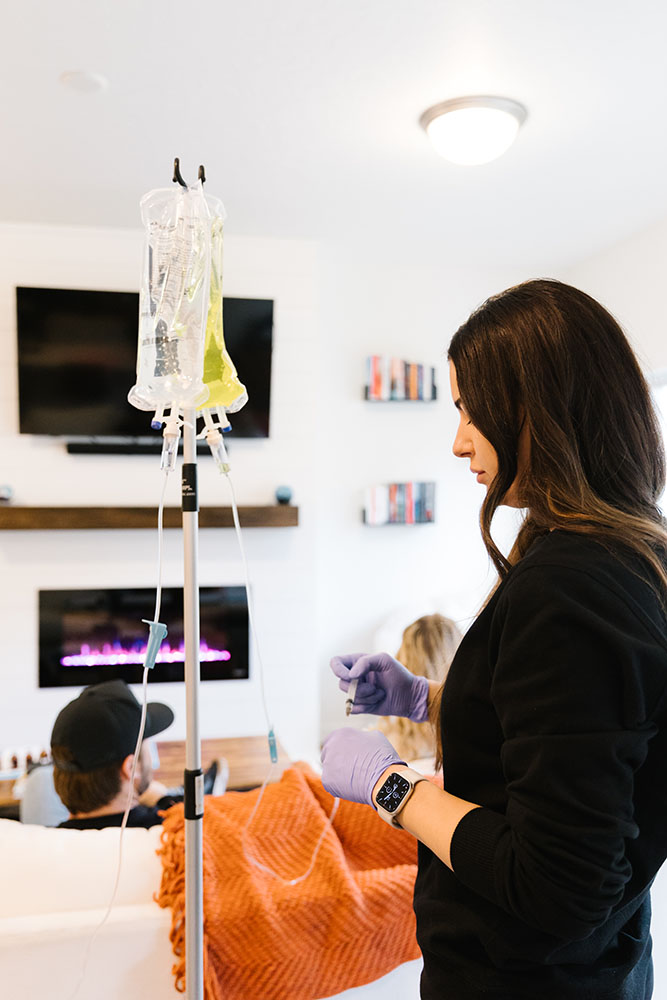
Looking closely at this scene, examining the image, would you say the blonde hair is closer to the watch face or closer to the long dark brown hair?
the watch face

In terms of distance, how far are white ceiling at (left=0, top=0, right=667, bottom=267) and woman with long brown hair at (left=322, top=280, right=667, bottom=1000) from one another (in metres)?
1.42

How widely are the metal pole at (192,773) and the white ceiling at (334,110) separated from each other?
1.33m

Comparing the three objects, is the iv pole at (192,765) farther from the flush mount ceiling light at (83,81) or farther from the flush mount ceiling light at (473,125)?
the flush mount ceiling light at (473,125)

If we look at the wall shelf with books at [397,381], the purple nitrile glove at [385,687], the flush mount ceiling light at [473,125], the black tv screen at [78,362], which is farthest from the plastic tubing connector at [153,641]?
the wall shelf with books at [397,381]

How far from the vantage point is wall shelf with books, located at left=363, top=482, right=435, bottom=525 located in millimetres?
3969

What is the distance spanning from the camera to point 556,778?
0.69 m

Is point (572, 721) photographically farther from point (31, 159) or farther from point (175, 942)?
point (31, 159)

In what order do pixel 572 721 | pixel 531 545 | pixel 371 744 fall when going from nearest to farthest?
pixel 572 721 < pixel 531 545 < pixel 371 744

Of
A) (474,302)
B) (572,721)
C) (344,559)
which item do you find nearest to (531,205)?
(474,302)

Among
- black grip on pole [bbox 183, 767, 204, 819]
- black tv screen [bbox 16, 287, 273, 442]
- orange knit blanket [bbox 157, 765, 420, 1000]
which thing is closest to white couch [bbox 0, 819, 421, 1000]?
orange knit blanket [bbox 157, 765, 420, 1000]

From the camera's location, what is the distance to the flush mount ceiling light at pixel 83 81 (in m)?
2.15

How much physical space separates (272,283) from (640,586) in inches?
124

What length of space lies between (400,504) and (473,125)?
6.61 ft

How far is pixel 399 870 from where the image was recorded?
132 centimetres
